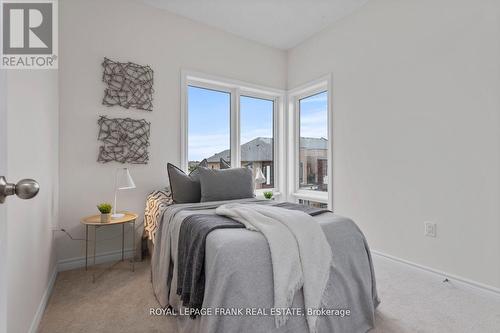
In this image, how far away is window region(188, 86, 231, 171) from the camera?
3275 mm

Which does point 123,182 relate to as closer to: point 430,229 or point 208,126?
point 208,126

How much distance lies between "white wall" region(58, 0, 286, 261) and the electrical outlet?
2585mm

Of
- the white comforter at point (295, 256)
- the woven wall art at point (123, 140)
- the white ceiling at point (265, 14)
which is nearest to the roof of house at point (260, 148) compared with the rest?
the woven wall art at point (123, 140)

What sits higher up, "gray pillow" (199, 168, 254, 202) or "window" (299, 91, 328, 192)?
"window" (299, 91, 328, 192)

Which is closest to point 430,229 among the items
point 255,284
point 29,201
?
point 255,284

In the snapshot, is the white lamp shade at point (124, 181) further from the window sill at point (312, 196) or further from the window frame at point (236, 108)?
the window sill at point (312, 196)

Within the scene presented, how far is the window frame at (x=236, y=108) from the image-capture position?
120 inches

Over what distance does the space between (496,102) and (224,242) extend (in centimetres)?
220

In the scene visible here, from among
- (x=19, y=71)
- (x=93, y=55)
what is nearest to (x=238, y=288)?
(x=19, y=71)

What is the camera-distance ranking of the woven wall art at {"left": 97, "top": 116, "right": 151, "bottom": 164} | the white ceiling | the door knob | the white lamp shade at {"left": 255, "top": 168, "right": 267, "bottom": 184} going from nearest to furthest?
the door knob
the woven wall art at {"left": 97, "top": 116, "right": 151, "bottom": 164}
the white ceiling
the white lamp shade at {"left": 255, "top": 168, "right": 267, "bottom": 184}

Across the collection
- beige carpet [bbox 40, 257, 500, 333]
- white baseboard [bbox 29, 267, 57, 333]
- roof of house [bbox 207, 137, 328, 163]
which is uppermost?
roof of house [bbox 207, 137, 328, 163]

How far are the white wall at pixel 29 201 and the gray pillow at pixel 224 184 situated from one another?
117cm

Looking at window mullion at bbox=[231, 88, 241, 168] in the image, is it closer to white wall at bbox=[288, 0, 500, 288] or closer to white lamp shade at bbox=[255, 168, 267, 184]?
white lamp shade at bbox=[255, 168, 267, 184]

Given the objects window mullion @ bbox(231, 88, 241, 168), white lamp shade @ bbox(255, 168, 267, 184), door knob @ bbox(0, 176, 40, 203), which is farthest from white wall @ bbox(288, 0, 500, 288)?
door knob @ bbox(0, 176, 40, 203)
